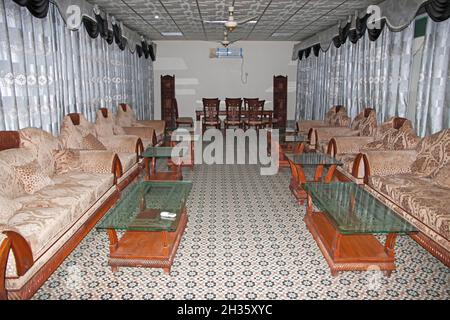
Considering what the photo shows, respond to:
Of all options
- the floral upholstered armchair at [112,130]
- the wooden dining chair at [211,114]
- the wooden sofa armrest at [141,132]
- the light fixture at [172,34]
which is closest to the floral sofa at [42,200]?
the floral upholstered armchair at [112,130]

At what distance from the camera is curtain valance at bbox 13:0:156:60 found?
13.0 feet

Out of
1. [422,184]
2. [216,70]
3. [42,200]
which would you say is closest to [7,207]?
[42,200]

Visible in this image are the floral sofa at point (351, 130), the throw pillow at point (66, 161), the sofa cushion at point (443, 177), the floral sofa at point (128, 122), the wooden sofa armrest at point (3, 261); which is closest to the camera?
the wooden sofa armrest at point (3, 261)

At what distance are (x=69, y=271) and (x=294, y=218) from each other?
2268mm

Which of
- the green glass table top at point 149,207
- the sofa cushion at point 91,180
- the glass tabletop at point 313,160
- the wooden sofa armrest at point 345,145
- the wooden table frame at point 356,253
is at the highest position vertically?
the wooden sofa armrest at point 345,145

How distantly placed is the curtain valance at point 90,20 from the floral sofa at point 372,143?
3.90 metres

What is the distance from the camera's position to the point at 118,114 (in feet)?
22.9

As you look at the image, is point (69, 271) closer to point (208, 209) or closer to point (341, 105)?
point (208, 209)

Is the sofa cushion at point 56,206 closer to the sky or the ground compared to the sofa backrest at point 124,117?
closer to the ground

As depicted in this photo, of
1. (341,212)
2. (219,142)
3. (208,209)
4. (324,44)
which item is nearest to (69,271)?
(208,209)

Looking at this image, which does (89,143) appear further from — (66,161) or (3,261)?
(3,261)

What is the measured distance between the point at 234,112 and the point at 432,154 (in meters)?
5.66

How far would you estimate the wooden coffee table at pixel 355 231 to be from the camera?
2.64 meters

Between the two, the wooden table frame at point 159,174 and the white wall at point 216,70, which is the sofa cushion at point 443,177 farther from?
the white wall at point 216,70
